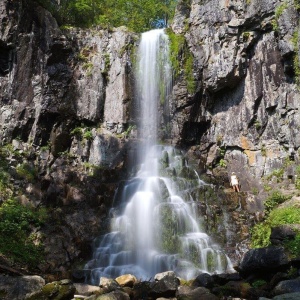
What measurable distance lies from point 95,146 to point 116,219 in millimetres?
5522

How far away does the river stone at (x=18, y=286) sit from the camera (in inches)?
294

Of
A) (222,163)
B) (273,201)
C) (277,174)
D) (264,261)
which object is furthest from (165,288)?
(222,163)

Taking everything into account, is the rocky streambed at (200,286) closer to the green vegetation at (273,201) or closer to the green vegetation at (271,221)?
the green vegetation at (271,221)

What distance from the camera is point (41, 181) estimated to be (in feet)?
50.4

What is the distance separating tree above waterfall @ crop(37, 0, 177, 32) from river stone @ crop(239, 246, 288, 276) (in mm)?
17605

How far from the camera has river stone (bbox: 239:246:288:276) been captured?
362 inches

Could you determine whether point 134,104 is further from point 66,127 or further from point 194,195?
point 194,195

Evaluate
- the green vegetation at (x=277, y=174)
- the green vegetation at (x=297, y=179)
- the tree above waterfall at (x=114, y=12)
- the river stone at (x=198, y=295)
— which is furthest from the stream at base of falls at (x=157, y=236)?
the tree above waterfall at (x=114, y=12)

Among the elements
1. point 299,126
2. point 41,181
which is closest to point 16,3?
point 41,181

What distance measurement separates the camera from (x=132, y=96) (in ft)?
65.9

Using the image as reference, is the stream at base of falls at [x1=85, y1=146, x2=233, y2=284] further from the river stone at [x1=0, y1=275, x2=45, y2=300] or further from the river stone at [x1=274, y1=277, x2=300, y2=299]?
the river stone at [x1=0, y1=275, x2=45, y2=300]

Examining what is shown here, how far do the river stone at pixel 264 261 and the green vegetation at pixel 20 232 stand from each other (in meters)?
6.73

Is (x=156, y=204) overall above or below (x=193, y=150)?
below

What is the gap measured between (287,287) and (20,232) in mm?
9024
